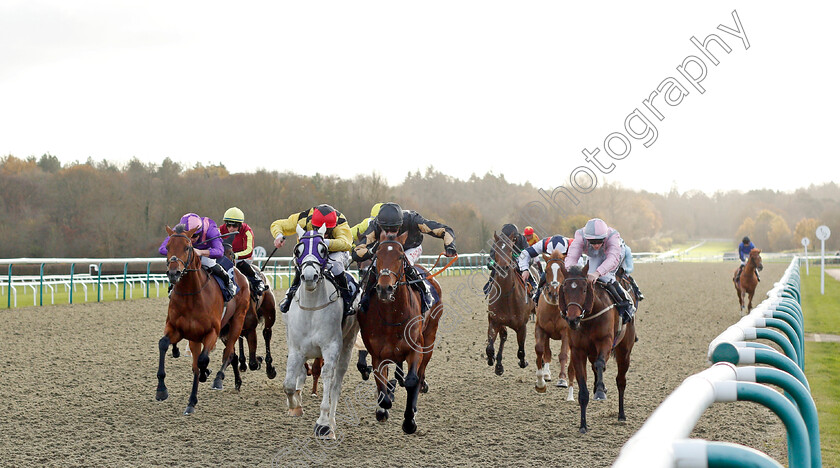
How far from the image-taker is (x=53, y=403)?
23.0ft

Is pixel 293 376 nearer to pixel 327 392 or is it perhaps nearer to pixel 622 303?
pixel 327 392

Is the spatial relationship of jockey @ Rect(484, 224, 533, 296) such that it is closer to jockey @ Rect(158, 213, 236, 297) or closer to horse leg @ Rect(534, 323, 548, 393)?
horse leg @ Rect(534, 323, 548, 393)

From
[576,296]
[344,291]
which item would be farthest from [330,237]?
[576,296]

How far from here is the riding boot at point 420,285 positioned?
19.6ft

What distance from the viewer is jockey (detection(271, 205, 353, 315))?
6156mm

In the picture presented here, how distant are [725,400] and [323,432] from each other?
449 cm

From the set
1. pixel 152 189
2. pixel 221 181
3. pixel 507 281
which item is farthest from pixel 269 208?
pixel 507 281

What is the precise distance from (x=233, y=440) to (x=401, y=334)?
1611mm

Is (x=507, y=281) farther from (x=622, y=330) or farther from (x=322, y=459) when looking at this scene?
(x=322, y=459)

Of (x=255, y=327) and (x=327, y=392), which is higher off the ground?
(x=255, y=327)

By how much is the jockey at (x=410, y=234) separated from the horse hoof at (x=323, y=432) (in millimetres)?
1002

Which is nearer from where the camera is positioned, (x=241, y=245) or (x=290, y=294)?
(x=290, y=294)

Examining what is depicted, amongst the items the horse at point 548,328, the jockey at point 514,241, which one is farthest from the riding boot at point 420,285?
the jockey at point 514,241

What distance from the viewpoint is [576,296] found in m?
6.01
